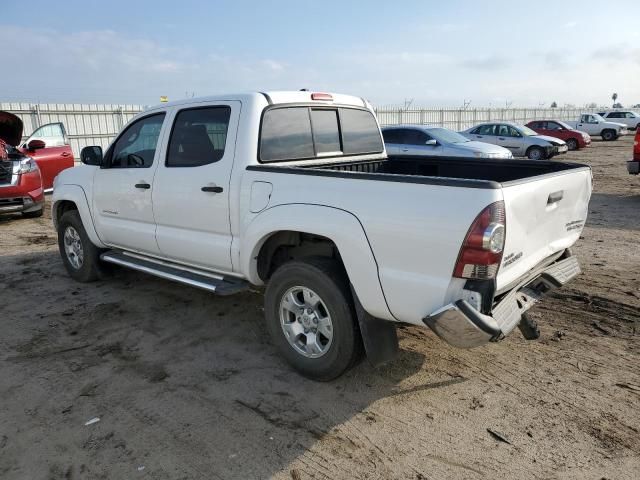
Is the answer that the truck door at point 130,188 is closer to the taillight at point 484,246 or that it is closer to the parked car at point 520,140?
the taillight at point 484,246

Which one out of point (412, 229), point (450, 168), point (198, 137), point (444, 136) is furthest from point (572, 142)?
point (412, 229)

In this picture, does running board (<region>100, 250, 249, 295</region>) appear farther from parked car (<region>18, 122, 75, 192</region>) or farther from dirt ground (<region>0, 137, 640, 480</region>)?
parked car (<region>18, 122, 75, 192</region>)

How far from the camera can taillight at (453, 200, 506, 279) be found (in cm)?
273

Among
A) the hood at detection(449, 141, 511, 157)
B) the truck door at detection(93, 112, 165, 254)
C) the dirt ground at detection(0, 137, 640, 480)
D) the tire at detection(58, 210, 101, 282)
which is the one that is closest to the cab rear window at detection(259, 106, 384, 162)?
the truck door at detection(93, 112, 165, 254)

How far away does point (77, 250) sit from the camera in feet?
19.9

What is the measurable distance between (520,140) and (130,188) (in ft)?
60.8

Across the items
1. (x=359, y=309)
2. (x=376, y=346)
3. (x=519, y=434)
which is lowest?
(x=519, y=434)

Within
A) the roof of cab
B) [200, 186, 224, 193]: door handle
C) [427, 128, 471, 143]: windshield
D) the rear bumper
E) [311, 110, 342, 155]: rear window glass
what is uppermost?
the roof of cab

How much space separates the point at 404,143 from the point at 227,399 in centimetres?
1115

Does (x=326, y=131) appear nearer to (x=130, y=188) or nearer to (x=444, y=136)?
(x=130, y=188)

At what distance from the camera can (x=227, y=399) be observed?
3.51 metres

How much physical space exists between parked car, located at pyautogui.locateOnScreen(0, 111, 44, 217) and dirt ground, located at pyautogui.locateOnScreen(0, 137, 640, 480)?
488 centimetres

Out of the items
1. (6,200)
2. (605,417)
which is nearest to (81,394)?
(605,417)

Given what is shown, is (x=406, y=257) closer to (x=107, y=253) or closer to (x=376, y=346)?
(x=376, y=346)
